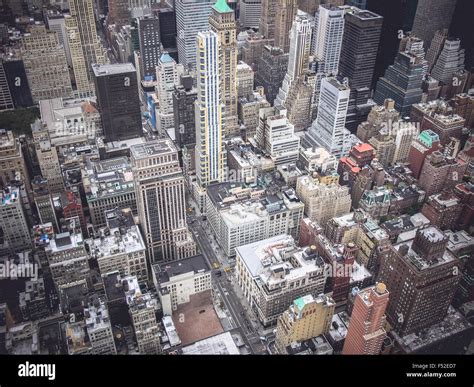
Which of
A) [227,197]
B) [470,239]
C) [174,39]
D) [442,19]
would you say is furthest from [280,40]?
[470,239]

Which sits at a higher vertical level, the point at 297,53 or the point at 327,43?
the point at 327,43

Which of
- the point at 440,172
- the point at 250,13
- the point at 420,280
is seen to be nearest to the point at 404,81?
the point at 440,172

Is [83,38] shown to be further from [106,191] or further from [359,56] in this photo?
[359,56]

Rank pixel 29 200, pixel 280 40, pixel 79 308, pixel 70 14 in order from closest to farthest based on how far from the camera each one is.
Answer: pixel 79 308 < pixel 29 200 < pixel 70 14 < pixel 280 40

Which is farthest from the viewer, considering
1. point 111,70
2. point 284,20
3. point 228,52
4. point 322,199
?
point 284,20

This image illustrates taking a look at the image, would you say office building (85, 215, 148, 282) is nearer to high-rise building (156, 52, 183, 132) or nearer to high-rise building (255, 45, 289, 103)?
high-rise building (156, 52, 183, 132)

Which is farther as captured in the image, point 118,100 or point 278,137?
point 118,100

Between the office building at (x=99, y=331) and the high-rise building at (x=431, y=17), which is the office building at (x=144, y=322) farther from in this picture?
the high-rise building at (x=431, y=17)

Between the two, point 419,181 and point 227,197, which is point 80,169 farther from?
point 419,181
